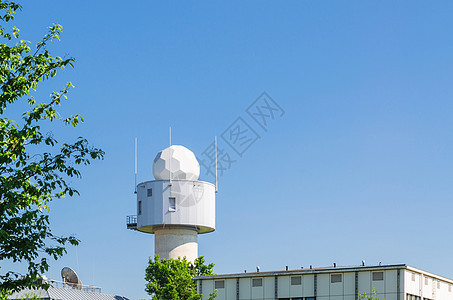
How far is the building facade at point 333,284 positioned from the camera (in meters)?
59.0

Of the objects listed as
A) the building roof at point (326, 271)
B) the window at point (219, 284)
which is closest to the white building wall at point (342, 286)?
the building roof at point (326, 271)

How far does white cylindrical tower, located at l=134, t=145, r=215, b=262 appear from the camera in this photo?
8938 cm

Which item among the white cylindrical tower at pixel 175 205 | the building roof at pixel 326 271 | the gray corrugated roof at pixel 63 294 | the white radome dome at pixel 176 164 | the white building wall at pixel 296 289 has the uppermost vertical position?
the white radome dome at pixel 176 164

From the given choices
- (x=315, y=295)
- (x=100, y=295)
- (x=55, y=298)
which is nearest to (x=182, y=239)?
(x=100, y=295)

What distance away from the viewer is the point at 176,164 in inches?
3617

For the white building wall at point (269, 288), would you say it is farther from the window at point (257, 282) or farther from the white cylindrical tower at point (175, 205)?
the white cylindrical tower at point (175, 205)

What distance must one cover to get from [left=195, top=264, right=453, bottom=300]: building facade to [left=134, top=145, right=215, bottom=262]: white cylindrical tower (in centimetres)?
2257

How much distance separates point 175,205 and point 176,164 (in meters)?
5.18

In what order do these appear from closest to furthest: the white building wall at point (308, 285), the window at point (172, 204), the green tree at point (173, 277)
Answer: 1. the white building wall at point (308, 285)
2. the green tree at point (173, 277)
3. the window at point (172, 204)

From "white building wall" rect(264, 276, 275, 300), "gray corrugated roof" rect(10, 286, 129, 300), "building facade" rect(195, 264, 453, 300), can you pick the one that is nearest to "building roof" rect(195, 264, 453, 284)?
"building facade" rect(195, 264, 453, 300)

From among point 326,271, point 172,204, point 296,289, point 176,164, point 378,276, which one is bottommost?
point 296,289

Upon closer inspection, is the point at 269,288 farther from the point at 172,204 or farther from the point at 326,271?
the point at 172,204

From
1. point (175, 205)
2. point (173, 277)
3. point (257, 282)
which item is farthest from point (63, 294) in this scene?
point (175, 205)

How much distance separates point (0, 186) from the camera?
20500 millimetres
